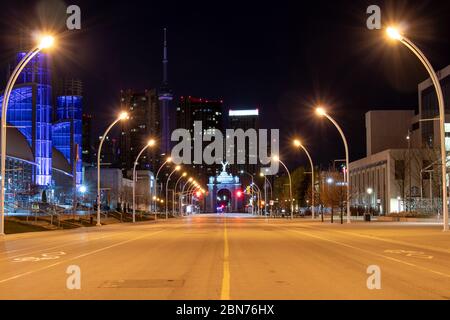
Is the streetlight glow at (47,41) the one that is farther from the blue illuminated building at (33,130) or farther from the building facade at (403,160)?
the blue illuminated building at (33,130)

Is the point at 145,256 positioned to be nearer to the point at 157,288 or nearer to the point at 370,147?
the point at 157,288

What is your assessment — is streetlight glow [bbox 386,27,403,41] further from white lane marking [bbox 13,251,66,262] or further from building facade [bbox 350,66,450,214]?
building facade [bbox 350,66,450,214]

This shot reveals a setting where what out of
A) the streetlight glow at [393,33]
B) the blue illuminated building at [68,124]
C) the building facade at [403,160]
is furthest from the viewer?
the blue illuminated building at [68,124]

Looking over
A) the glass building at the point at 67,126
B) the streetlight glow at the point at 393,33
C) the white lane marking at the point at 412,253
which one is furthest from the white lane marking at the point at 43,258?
the glass building at the point at 67,126

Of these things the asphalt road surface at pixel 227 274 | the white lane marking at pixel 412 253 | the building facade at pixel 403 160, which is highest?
the building facade at pixel 403 160

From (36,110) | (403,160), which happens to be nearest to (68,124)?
(36,110)

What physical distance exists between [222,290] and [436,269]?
752cm

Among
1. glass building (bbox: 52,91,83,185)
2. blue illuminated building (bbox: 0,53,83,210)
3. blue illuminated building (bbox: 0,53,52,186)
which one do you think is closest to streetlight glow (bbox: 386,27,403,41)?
blue illuminated building (bbox: 0,53,83,210)

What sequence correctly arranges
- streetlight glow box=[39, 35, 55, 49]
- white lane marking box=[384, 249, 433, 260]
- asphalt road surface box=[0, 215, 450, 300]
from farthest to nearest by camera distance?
streetlight glow box=[39, 35, 55, 49] < white lane marking box=[384, 249, 433, 260] < asphalt road surface box=[0, 215, 450, 300]

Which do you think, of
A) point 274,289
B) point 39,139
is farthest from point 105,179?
point 274,289

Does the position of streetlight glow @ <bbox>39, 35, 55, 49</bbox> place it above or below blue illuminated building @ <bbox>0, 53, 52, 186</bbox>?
below
